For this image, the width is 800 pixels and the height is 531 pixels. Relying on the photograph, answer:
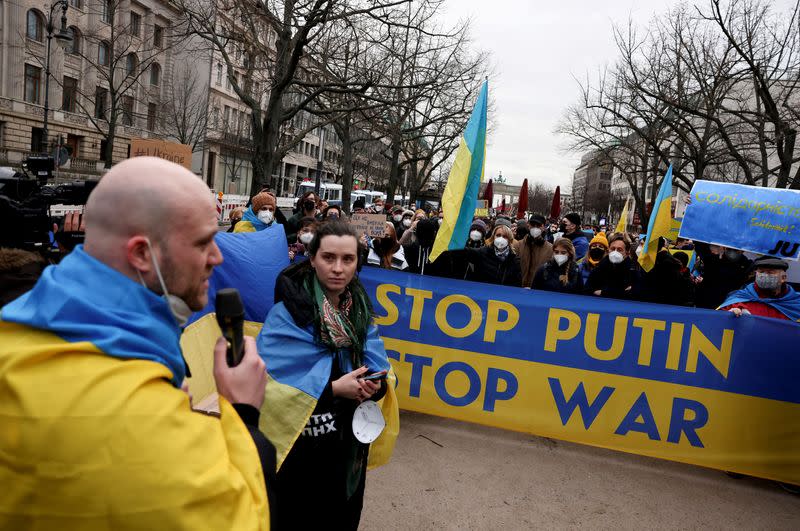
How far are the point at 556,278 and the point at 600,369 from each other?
1786mm

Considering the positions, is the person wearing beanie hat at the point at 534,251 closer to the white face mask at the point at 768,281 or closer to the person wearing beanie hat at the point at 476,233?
the person wearing beanie hat at the point at 476,233

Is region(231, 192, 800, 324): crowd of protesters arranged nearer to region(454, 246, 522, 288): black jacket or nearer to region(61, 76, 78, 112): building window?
region(454, 246, 522, 288): black jacket

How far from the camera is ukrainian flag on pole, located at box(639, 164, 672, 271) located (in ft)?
19.4

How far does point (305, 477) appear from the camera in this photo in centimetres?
226

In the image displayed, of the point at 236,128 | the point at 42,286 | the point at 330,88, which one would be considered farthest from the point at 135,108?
the point at 42,286

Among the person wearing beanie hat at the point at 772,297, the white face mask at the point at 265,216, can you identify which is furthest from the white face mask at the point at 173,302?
the white face mask at the point at 265,216

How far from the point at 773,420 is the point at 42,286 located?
4838 mm

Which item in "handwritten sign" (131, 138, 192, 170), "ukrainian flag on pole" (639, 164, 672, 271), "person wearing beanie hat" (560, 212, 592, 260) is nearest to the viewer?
"ukrainian flag on pole" (639, 164, 672, 271)

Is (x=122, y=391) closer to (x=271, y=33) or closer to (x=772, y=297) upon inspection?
(x=772, y=297)

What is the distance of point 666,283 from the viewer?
6141 millimetres

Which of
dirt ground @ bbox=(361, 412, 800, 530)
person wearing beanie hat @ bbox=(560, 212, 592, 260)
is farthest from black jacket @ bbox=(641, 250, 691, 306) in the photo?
person wearing beanie hat @ bbox=(560, 212, 592, 260)

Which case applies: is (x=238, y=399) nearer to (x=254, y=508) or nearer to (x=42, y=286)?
(x=254, y=508)

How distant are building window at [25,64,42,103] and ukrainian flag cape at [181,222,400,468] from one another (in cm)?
3804

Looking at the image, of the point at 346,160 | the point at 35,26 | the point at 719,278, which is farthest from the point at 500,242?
the point at 35,26
